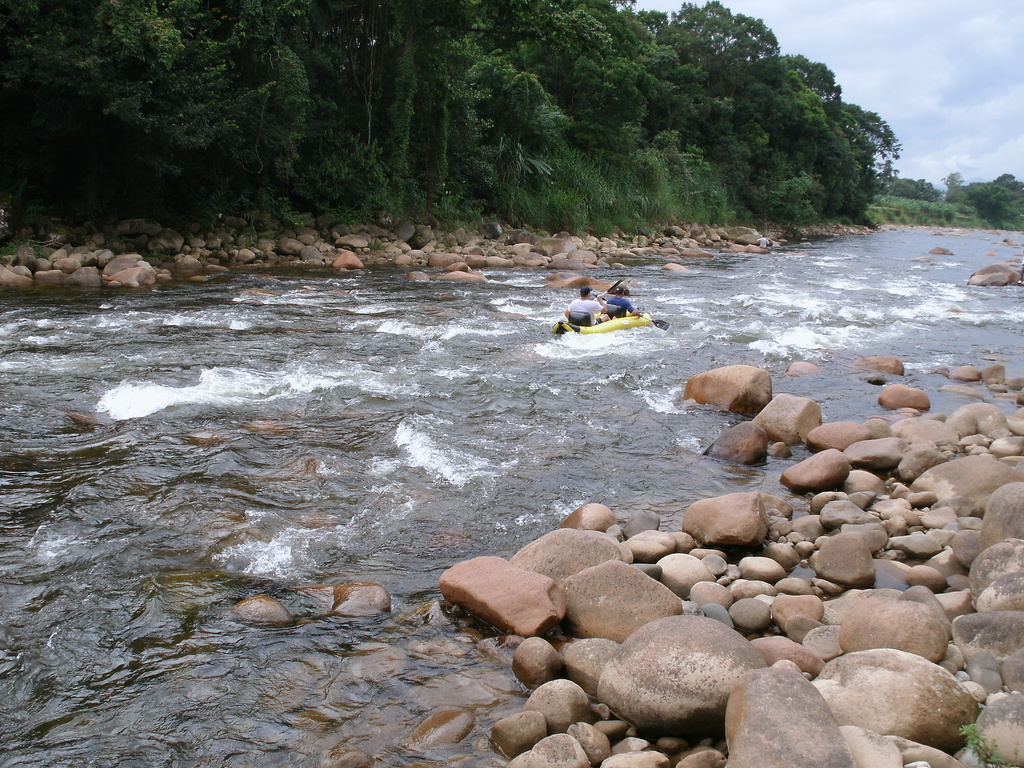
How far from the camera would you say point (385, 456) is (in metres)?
5.96

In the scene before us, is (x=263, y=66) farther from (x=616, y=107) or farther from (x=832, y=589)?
(x=832, y=589)

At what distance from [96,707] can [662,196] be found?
90.5 ft

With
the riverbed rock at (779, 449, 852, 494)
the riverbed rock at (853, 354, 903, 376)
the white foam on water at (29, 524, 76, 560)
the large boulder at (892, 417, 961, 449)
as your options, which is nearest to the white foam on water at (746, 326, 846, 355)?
the riverbed rock at (853, 354, 903, 376)

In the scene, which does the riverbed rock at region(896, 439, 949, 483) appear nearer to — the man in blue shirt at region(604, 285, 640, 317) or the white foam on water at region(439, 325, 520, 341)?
the man in blue shirt at region(604, 285, 640, 317)

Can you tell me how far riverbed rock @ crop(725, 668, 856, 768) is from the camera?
2.40m

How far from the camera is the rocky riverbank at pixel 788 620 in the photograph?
8.79ft

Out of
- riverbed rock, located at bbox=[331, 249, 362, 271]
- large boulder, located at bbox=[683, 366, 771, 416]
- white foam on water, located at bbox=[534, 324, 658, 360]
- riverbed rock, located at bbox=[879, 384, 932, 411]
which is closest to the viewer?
large boulder, located at bbox=[683, 366, 771, 416]

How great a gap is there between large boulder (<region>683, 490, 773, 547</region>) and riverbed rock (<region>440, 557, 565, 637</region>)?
4.21 feet

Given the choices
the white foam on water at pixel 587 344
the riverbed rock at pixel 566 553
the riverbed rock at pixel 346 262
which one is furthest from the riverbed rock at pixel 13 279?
the riverbed rock at pixel 566 553

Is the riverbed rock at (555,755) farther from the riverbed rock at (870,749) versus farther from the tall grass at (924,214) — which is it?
the tall grass at (924,214)

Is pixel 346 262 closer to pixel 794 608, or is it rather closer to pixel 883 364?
pixel 883 364

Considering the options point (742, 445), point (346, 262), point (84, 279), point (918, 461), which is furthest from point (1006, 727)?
point (346, 262)

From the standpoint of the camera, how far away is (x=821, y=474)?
18.4 ft

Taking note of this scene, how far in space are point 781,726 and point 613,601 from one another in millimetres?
1319
